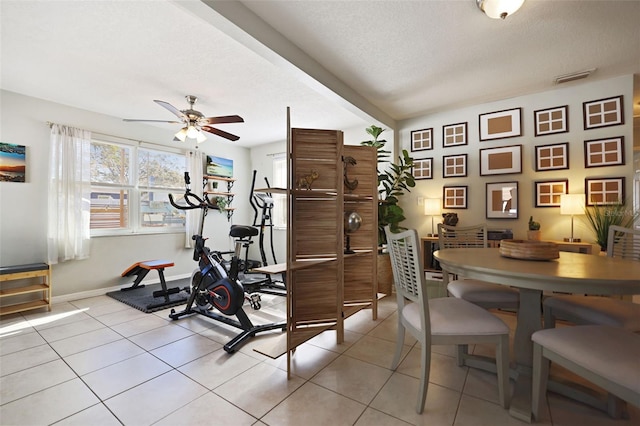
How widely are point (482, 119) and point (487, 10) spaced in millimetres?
2048

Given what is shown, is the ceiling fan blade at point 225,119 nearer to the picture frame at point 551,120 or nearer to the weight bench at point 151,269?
the weight bench at point 151,269

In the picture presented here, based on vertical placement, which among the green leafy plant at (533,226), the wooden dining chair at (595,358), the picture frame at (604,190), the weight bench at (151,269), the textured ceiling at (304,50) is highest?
the textured ceiling at (304,50)

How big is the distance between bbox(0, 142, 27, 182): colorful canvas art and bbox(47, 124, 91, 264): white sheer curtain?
0.25 metres

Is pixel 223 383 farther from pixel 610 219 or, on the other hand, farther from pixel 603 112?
pixel 603 112

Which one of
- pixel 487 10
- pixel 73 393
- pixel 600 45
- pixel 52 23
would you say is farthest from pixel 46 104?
pixel 600 45

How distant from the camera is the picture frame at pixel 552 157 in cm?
318

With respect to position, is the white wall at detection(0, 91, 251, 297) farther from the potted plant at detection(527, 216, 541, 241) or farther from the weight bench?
the potted plant at detection(527, 216, 541, 241)

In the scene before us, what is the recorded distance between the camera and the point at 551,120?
3260 millimetres

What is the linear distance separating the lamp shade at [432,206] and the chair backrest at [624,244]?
1734mm

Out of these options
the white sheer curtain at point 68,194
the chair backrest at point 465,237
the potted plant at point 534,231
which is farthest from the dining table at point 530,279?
the white sheer curtain at point 68,194

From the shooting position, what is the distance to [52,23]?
212cm

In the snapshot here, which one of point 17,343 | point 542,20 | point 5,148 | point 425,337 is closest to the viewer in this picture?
point 425,337

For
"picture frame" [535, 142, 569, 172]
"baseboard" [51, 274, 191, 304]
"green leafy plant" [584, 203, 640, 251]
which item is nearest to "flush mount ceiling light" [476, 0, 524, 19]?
"picture frame" [535, 142, 569, 172]

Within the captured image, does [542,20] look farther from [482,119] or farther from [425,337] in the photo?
[425,337]
